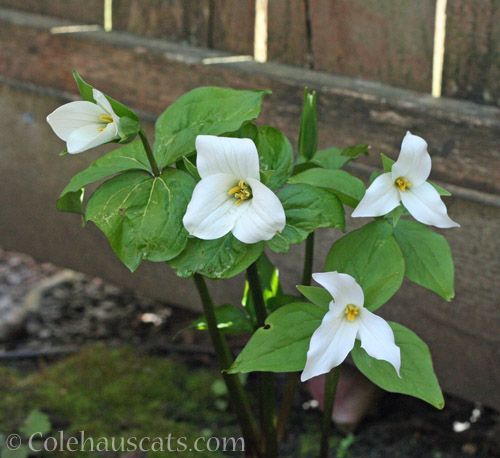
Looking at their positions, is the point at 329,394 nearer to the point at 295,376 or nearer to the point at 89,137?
the point at 295,376

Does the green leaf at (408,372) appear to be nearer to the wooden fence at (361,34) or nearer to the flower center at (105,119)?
the flower center at (105,119)

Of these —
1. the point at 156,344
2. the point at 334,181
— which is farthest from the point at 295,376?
the point at 156,344

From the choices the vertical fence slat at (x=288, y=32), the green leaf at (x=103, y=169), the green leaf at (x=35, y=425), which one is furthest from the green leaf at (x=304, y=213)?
the green leaf at (x=35, y=425)

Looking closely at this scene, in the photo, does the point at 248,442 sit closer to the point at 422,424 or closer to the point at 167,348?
the point at 422,424

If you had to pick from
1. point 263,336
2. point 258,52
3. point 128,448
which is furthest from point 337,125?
point 128,448

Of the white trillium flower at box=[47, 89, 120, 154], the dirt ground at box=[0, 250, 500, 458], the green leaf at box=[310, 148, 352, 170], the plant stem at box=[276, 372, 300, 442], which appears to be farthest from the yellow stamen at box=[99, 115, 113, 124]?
the dirt ground at box=[0, 250, 500, 458]
